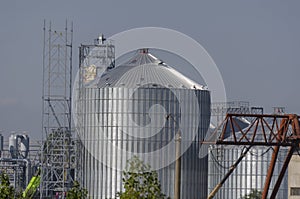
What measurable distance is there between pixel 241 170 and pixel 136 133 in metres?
16.4

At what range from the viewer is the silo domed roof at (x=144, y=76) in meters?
128

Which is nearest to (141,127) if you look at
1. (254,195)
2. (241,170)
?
(241,170)

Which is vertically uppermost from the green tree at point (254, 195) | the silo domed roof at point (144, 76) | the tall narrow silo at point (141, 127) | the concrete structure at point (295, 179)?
the silo domed roof at point (144, 76)

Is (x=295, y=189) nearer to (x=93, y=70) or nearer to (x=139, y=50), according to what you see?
(x=139, y=50)

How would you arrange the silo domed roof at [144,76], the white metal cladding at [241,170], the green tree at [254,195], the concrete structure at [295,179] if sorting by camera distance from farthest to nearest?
the white metal cladding at [241,170] < the green tree at [254,195] < the silo domed roof at [144,76] < the concrete structure at [295,179]

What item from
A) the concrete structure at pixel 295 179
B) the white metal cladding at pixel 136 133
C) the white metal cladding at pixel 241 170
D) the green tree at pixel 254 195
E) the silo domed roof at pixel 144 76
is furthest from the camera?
the white metal cladding at pixel 241 170

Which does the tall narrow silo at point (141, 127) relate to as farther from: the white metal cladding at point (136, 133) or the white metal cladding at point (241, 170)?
the white metal cladding at point (241, 170)

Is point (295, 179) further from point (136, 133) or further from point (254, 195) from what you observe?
point (136, 133)

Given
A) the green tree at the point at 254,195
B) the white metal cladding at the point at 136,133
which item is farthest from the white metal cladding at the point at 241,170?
the white metal cladding at the point at 136,133

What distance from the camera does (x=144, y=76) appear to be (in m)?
128

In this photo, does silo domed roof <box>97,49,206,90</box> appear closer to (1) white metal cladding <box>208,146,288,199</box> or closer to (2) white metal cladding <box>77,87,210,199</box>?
(2) white metal cladding <box>77,87,210,199</box>

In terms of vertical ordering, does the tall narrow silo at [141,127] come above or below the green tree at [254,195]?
above

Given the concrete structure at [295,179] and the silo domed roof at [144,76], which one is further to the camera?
the silo domed roof at [144,76]

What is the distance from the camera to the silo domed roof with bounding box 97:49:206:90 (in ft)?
419
